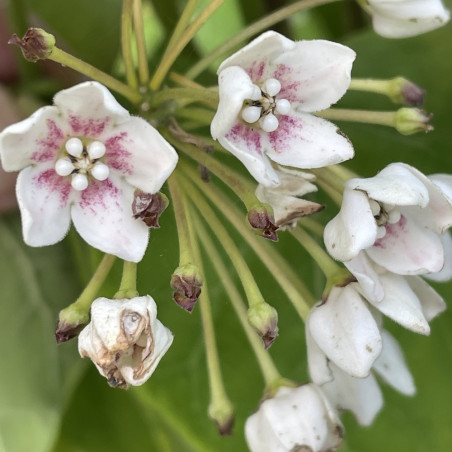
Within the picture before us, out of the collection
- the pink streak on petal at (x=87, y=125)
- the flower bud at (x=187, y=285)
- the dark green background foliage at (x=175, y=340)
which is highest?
the pink streak on petal at (x=87, y=125)

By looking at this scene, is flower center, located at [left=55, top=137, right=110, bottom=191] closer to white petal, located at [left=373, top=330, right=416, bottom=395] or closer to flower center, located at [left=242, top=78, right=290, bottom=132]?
flower center, located at [left=242, top=78, right=290, bottom=132]

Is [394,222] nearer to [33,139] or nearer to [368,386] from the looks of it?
[368,386]

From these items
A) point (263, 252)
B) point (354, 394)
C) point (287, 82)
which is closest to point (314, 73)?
point (287, 82)

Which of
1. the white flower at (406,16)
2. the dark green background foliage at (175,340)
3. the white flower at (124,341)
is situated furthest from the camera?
the dark green background foliage at (175,340)

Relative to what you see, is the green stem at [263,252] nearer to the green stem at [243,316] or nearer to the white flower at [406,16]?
the green stem at [243,316]

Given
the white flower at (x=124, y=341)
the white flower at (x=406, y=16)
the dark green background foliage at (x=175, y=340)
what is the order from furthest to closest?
1. the dark green background foliage at (x=175, y=340)
2. the white flower at (x=406, y=16)
3. the white flower at (x=124, y=341)

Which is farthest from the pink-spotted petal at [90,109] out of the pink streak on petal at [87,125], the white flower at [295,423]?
the white flower at [295,423]
